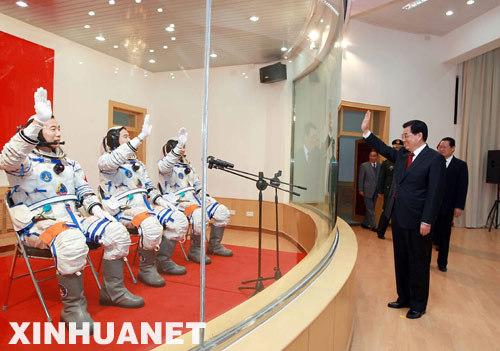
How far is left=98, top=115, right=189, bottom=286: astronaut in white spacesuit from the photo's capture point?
1267 millimetres

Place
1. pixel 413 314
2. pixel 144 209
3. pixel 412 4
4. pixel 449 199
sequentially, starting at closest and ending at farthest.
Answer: pixel 144 209, pixel 413 314, pixel 449 199, pixel 412 4

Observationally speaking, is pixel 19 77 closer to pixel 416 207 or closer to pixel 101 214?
pixel 101 214

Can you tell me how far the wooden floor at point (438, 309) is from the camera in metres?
2.38

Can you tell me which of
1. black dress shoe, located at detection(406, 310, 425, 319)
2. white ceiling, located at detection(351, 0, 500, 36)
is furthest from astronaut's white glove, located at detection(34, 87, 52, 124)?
white ceiling, located at detection(351, 0, 500, 36)

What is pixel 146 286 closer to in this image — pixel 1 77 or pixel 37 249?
pixel 37 249

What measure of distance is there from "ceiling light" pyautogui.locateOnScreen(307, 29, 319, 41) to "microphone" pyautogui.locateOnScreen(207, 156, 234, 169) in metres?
0.99

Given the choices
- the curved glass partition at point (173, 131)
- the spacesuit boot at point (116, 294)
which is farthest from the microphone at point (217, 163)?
the spacesuit boot at point (116, 294)

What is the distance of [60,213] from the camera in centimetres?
161

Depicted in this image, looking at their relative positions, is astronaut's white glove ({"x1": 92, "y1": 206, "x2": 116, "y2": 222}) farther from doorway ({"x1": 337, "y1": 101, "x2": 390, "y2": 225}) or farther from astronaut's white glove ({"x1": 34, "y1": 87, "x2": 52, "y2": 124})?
doorway ({"x1": 337, "y1": 101, "x2": 390, "y2": 225})

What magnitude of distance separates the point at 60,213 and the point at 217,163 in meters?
0.80

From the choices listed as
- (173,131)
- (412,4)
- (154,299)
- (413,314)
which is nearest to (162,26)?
(173,131)

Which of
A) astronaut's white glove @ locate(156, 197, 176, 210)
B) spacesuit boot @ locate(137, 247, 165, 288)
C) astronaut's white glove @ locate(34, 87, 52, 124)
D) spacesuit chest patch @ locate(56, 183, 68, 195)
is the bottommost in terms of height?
spacesuit boot @ locate(137, 247, 165, 288)

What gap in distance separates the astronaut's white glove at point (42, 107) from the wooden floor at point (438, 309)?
2.17m

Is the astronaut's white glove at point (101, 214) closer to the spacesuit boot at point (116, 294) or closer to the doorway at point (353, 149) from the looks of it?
the spacesuit boot at point (116, 294)
